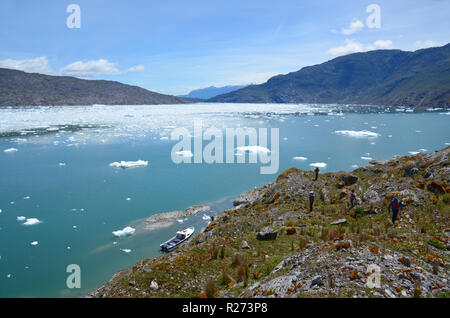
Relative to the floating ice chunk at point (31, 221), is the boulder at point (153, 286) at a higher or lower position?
higher

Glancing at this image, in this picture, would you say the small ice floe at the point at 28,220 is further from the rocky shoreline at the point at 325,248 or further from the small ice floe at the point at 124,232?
the rocky shoreline at the point at 325,248

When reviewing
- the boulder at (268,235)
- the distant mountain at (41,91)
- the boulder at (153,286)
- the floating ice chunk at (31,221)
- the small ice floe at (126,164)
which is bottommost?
the floating ice chunk at (31,221)

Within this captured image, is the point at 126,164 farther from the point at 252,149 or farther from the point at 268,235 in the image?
the point at 268,235

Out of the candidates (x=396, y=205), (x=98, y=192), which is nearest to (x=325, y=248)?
(x=396, y=205)

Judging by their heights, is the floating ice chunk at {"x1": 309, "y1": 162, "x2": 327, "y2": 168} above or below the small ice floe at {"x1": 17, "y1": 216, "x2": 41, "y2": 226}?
above

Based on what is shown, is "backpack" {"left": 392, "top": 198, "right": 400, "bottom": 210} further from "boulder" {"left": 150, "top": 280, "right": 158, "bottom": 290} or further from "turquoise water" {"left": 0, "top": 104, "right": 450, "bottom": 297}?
"turquoise water" {"left": 0, "top": 104, "right": 450, "bottom": 297}

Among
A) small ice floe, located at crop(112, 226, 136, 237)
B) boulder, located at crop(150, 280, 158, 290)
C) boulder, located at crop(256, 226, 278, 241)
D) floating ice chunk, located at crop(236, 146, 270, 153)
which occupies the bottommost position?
small ice floe, located at crop(112, 226, 136, 237)

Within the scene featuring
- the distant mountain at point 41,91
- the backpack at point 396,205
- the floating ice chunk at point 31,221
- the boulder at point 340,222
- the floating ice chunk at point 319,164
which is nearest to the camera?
the backpack at point 396,205

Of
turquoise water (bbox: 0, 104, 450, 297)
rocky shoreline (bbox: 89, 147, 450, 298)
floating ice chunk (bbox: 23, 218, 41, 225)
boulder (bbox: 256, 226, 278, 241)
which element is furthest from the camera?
floating ice chunk (bbox: 23, 218, 41, 225)

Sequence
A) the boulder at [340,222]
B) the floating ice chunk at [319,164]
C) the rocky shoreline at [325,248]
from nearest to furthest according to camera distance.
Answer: the rocky shoreline at [325,248], the boulder at [340,222], the floating ice chunk at [319,164]

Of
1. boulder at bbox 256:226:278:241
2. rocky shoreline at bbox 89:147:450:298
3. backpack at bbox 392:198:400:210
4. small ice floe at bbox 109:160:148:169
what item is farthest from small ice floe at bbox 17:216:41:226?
backpack at bbox 392:198:400:210

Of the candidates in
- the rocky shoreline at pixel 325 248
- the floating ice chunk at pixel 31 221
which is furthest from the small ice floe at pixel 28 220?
the rocky shoreline at pixel 325 248
